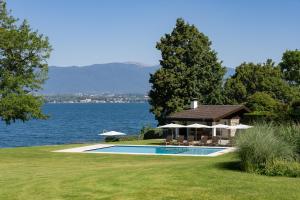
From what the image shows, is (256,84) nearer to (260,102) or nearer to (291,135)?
(260,102)

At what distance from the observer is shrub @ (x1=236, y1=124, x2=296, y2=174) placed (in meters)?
15.0

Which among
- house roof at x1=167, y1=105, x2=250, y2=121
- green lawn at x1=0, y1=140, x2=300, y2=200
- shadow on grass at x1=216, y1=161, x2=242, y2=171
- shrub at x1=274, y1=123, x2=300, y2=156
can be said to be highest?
house roof at x1=167, y1=105, x2=250, y2=121

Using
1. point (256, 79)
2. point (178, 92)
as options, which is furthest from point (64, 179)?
point (256, 79)

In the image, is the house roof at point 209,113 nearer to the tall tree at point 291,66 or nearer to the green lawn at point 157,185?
the tall tree at point 291,66

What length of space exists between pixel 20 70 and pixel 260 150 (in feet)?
64.2

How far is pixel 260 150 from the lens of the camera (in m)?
15.0

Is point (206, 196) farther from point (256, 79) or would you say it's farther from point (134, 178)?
point (256, 79)

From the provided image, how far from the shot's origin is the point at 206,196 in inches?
465

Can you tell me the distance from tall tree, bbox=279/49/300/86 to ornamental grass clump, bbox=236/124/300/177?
48685 mm

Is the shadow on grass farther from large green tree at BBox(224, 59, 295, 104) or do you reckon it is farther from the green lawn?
large green tree at BBox(224, 59, 295, 104)

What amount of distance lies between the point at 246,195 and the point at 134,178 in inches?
148

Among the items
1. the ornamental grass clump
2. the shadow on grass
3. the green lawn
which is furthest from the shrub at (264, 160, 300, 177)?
the shadow on grass

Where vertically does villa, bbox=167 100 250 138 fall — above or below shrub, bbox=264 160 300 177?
above

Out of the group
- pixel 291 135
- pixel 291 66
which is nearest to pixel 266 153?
pixel 291 135
